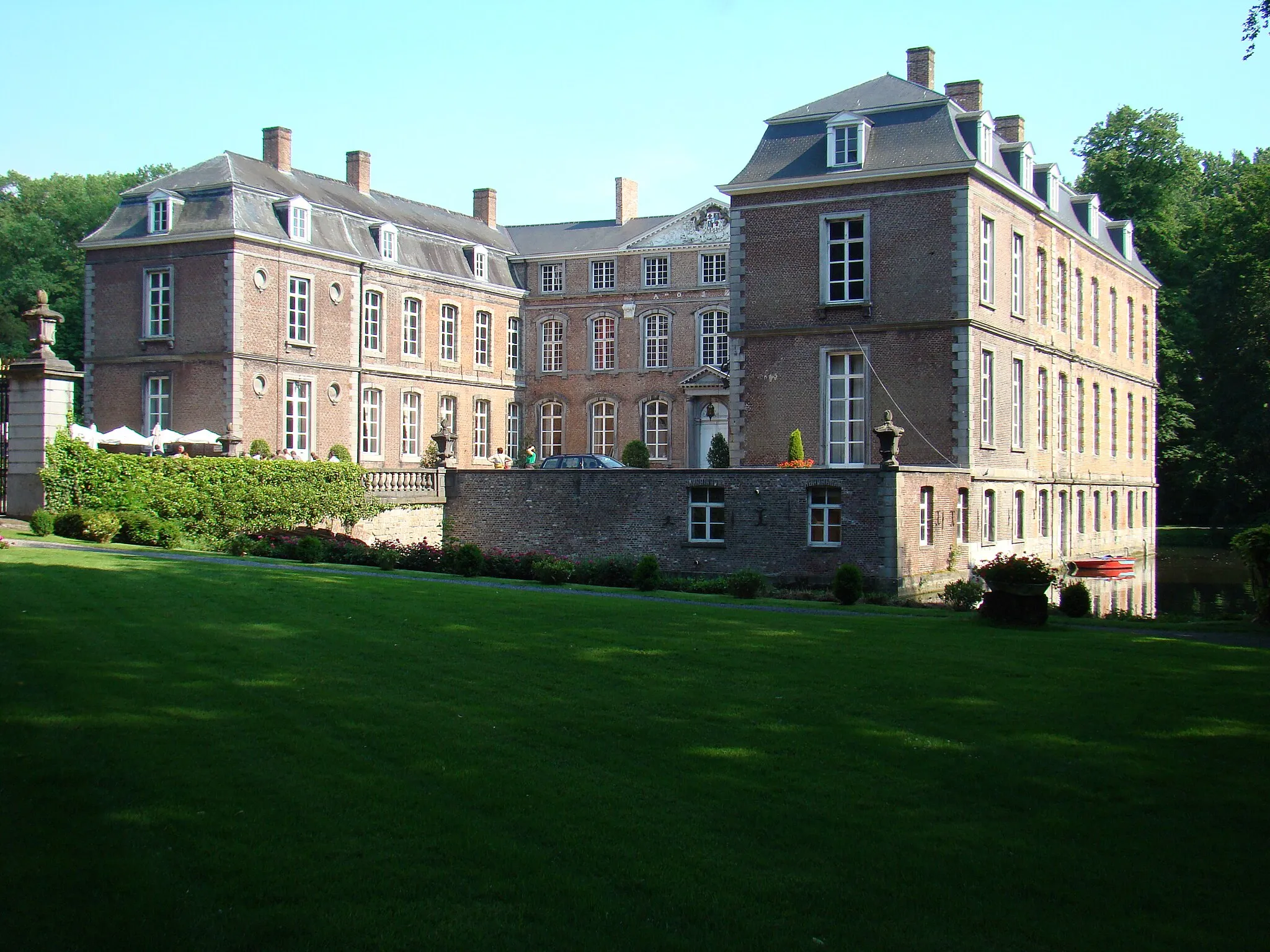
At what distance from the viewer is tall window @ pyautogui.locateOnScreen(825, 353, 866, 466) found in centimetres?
2803

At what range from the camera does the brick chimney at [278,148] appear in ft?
130

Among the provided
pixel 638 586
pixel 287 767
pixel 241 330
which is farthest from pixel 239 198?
pixel 287 767

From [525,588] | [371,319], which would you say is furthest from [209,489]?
[371,319]

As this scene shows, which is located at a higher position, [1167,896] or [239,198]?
[239,198]

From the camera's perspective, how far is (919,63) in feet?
Answer: 100

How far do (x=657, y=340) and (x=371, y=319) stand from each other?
459 inches

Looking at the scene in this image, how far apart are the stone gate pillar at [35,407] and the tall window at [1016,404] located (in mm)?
20985

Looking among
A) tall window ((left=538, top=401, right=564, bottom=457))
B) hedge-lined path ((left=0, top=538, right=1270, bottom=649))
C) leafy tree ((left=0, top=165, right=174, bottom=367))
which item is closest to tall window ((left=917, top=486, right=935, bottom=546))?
hedge-lined path ((left=0, top=538, right=1270, bottom=649))

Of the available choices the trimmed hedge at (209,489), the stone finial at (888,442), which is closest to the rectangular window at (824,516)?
the stone finial at (888,442)

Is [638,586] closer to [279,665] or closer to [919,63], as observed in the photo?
[279,665]

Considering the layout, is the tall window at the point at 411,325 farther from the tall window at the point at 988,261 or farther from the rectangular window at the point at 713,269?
the tall window at the point at 988,261

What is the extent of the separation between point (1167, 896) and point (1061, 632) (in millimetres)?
8919

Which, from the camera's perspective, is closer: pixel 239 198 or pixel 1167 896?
pixel 1167 896

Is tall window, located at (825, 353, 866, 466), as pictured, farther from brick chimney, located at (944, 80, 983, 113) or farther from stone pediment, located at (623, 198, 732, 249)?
stone pediment, located at (623, 198, 732, 249)
